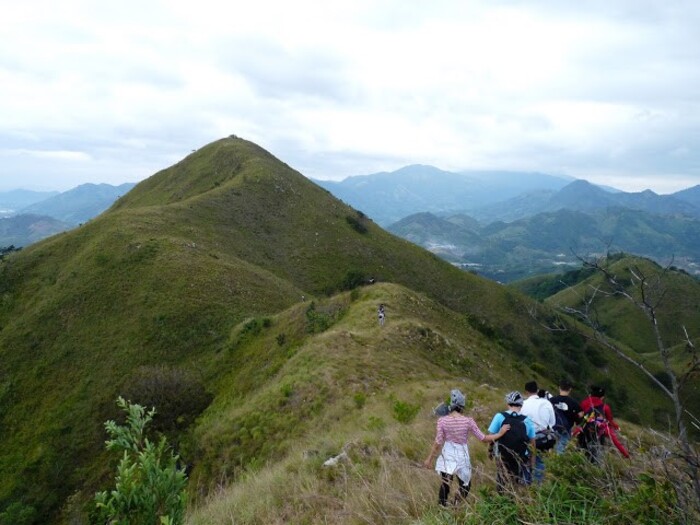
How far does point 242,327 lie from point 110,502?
27067mm

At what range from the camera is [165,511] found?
4.40 meters

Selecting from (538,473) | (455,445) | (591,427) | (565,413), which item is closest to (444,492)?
(455,445)

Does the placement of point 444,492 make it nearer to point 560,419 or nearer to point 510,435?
point 510,435

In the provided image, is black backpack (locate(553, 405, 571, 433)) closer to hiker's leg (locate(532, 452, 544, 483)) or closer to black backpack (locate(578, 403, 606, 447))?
black backpack (locate(578, 403, 606, 447))

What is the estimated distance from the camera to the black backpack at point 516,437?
6895 millimetres

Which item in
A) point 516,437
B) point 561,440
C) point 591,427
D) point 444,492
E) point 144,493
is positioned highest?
point 144,493

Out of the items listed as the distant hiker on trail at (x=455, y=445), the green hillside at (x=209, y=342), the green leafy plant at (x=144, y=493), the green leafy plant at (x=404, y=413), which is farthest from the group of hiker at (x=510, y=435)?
the green leafy plant at (x=404, y=413)

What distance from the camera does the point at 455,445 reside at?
6.96m

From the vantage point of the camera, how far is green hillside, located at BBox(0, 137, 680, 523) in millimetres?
18234

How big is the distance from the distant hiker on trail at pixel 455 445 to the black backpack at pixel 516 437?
0.26 feet

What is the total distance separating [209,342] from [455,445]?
27219 millimetres

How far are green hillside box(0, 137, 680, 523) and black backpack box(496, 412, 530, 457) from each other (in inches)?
52.0

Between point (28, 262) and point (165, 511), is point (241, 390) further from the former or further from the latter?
point (28, 262)

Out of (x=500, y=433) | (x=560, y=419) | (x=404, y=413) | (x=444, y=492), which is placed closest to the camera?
(x=444, y=492)
